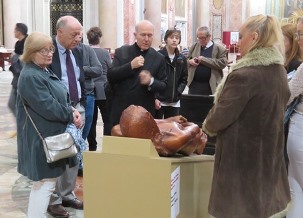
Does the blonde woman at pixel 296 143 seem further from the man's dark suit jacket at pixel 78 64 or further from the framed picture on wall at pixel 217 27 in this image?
the framed picture on wall at pixel 217 27

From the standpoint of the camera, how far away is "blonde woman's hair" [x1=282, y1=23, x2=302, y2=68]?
3398 mm

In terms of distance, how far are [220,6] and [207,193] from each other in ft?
93.9

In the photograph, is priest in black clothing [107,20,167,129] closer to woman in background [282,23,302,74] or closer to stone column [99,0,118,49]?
woman in background [282,23,302,74]

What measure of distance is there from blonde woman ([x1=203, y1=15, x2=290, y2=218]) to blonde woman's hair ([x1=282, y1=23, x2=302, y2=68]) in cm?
100

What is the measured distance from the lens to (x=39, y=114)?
3.24 m

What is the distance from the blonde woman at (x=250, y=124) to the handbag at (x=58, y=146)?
3.98 ft

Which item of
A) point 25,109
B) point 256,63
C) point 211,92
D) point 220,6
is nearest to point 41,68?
point 25,109

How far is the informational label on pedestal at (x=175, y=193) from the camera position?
2314 mm

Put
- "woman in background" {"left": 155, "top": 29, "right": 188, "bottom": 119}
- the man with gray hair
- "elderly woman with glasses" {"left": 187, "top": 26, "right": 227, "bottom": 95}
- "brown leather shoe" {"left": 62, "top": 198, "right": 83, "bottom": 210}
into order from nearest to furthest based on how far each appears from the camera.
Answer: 1. the man with gray hair
2. "brown leather shoe" {"left": 62, "top": 198, "right": 83, "bottom": 210}
3. "woman in background" {"left": 155, "top": 29, "right": 188, "bottom": 119}
4. "elderly woman with glasses" {"left": 187, "top": 26, "right": 227, "bottom": 95}

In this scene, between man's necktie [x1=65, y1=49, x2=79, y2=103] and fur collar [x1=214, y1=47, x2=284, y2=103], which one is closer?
fur collar [x1=214, y1=47, x2=284, y2=103]

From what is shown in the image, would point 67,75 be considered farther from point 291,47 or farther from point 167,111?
point 291,47

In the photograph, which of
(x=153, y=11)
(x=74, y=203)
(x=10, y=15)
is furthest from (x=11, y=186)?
(x=153, y=11)

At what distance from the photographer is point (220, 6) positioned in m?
30.2

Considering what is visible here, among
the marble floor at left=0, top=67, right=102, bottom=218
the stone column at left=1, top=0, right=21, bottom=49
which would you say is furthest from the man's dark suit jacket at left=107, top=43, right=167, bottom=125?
the stone column at left=1, top=0, right=21, bottom=49
